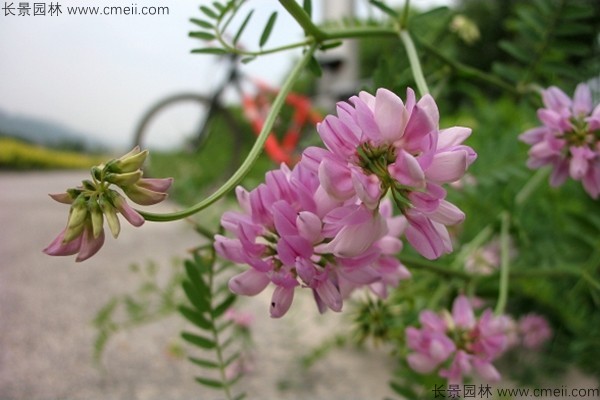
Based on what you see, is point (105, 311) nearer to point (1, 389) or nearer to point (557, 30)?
point (1, 389)

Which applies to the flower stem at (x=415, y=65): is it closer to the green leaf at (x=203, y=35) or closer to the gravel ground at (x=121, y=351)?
the green leaf at (x=203, y=35)

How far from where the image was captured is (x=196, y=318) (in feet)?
1.21

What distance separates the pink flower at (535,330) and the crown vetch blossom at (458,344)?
0.43m

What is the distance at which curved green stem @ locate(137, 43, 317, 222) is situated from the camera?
203mm

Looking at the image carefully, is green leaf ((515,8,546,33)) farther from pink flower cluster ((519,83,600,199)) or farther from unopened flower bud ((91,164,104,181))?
unopened flower bud ((91,164,104,181))

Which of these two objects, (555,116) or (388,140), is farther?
(555,116)

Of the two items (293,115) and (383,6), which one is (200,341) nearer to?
(383,6)

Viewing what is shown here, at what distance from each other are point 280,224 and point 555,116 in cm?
21

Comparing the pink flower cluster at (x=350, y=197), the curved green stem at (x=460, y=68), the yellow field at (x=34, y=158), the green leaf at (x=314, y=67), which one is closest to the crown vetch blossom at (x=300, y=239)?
the pink flower cluster at (x=350, y=197)

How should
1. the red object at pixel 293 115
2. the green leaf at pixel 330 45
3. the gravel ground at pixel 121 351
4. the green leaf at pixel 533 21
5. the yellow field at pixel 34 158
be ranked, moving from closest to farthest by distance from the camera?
the green leaf at pixel 330 45, the green leaf at pixel 533 21, the gravel ground at pixel 121 351, the red object at pixel 293 115, the yellow field at pixel 34 158

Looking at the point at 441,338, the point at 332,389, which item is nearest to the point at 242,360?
the point at 332,389

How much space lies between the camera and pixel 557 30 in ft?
1.71

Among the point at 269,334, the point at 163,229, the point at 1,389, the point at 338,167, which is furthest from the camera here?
the point at 163,229

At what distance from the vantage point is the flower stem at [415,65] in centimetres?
26
